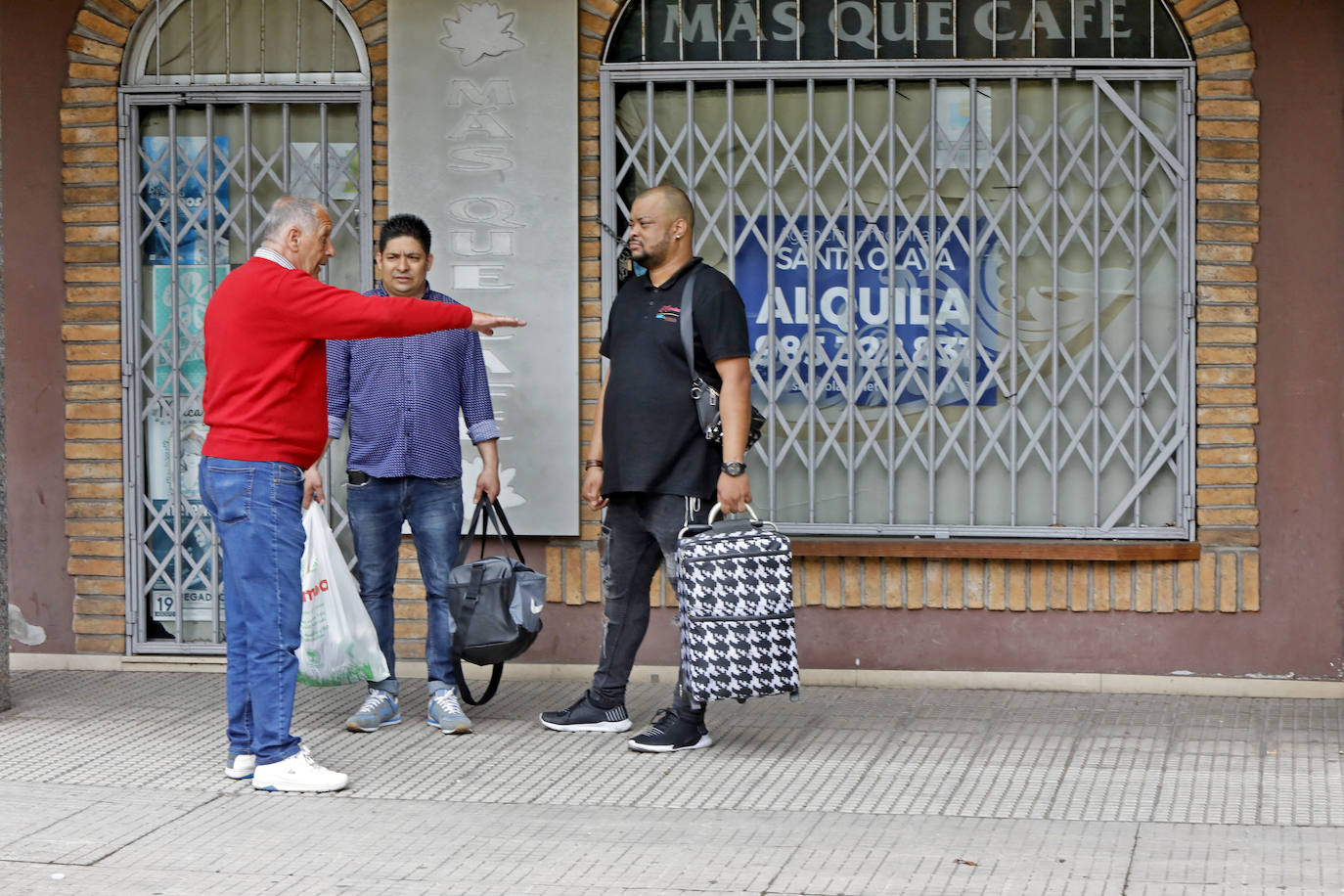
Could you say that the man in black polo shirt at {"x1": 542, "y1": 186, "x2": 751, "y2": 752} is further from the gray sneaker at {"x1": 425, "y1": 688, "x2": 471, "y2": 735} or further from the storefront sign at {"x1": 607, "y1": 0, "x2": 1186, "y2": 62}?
the storefront sign at {"x1": 607, "y1": 0, "x2": 1186, "y2": 62}

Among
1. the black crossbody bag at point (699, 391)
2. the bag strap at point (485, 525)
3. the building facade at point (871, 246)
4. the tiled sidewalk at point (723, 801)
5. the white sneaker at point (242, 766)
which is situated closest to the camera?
the tiled sidewalk at point (723, 801)

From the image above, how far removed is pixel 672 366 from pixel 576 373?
1.24 metres

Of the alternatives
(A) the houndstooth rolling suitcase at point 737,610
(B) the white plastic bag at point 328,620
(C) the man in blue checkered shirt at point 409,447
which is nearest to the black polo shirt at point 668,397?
(A) the houndstooth rolling suitcase at point 737,610

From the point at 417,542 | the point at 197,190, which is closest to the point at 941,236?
the point at 417,542

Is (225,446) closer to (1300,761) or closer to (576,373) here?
(576,373)

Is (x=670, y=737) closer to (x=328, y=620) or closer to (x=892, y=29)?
(x=328, y=620)

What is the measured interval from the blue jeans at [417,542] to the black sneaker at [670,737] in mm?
827

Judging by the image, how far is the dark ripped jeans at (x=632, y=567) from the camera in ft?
20.5

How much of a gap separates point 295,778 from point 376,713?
901 mm

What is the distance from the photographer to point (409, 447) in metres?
6.50

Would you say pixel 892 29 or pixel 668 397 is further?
pixel 892 29

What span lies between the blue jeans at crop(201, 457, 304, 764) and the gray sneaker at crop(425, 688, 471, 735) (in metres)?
0.83

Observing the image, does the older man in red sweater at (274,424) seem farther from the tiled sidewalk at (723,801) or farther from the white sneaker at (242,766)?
the tiled sidewalk at (723,801)

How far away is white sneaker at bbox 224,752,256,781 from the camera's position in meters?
5.88
